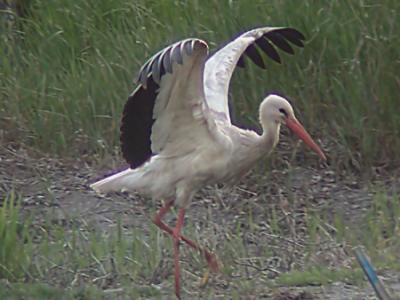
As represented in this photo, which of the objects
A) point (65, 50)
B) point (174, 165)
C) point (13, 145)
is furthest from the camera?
point (65, 50)

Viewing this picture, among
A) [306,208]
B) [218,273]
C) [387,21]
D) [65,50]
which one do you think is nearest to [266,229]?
[306,208]

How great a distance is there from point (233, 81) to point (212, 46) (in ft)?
0.93

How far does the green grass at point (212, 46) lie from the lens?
8594 millimetres

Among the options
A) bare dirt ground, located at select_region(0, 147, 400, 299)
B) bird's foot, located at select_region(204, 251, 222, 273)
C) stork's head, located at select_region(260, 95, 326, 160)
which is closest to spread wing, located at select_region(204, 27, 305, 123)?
stork's head, located at select_region(260, 95, 326, 160)

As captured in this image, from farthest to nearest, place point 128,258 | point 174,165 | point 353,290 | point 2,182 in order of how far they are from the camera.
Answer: point 2,182 < point 174,165 < point 128,258 < point 353,290

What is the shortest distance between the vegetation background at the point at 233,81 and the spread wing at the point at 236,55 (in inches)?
22.7

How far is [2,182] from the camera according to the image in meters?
8.62

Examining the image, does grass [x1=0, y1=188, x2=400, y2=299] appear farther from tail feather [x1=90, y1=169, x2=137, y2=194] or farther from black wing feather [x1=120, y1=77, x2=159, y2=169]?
black wing feather [x1=120, y1=77, x2=159, y2=169]

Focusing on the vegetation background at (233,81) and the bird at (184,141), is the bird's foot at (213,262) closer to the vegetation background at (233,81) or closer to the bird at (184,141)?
the bird at (184,141)

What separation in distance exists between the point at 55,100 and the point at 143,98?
2798mm

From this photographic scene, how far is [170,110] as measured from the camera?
691 centimetres

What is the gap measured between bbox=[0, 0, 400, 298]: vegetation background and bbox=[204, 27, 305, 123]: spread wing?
58cm

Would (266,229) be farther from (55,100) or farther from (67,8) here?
(67,8)

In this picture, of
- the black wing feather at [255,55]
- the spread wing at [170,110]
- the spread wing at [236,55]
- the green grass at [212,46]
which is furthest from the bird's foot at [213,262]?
the green grass at [212,46]
